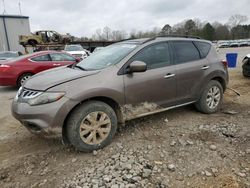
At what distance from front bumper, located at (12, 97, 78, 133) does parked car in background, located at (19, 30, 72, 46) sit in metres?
23.1

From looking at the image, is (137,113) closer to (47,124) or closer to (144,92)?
(144,92)

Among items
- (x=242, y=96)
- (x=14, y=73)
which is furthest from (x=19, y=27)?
(x=242, y=96)

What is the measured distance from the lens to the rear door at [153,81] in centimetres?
375

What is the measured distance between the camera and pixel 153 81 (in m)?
3.94

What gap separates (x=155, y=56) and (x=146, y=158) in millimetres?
1815

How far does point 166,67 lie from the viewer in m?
4.16

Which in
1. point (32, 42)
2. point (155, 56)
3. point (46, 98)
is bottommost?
point (46, 98)

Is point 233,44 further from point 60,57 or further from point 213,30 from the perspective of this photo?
point 60,57

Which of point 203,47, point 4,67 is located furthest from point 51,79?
point 4,67

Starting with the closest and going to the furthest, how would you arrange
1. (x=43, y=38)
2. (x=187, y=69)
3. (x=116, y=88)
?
(x=116, y=88) → (x=187, y=69) → (x=43, y=38)

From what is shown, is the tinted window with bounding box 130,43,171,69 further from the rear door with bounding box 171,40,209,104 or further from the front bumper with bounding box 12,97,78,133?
the front bumper with bounding box 12,97,78,133

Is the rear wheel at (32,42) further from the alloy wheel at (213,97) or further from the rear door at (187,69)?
the alloy wheel at (213,97)

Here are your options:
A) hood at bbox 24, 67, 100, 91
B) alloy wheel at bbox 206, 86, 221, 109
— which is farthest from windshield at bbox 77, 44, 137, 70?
alloy wheel at bbox 206, 86, 221, 109

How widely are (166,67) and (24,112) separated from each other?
8.07ft
